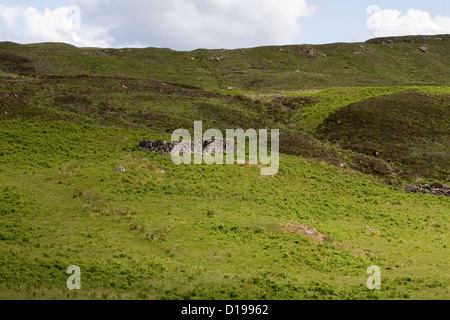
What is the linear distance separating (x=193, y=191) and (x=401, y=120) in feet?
137

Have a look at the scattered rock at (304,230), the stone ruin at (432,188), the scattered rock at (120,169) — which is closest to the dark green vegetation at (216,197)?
the scattered rock at (304,230)

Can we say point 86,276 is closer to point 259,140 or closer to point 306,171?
point 306,171

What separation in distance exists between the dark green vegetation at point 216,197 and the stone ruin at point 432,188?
159 centimetres

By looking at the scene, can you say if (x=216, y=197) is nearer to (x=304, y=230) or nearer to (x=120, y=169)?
(x=120, y=169)

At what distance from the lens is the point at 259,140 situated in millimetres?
55438

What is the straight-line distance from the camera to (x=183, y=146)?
4472 cm

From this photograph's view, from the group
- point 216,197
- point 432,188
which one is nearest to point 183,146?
point 216,197

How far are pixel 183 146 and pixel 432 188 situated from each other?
26.8m

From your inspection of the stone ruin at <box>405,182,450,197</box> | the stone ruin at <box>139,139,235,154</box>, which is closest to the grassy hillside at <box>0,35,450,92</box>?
the stone ruin at <box>139,139,235,154</box>

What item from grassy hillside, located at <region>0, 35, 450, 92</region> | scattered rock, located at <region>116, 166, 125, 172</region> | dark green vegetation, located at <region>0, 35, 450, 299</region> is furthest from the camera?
grassy hillside, located at <region>0, 35, 450, 92</region>

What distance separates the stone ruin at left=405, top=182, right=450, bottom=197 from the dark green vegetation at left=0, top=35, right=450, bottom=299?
159 centimetres

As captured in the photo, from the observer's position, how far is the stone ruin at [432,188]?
43469 mm

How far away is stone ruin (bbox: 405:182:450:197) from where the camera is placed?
143 feet

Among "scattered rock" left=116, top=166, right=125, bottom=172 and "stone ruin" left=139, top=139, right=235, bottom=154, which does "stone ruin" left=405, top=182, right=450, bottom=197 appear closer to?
"stone ruin" left=139, top=139, right=235, bottom=154
